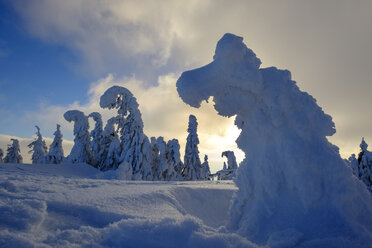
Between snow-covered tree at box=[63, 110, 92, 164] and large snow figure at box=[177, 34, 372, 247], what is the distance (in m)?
21.1

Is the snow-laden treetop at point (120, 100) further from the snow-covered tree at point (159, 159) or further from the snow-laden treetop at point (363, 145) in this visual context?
the snow-laden treetop at point (363, 145)

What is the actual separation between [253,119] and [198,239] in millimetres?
2880

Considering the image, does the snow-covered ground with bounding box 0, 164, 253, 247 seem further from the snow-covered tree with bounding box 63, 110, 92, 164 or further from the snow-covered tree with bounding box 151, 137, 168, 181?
the snow-covered tree with bounding box 151, 137, 168, 181

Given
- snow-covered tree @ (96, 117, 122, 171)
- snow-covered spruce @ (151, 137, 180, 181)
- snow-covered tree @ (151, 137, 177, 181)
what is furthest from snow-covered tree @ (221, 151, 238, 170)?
snow-covered tree @ (96, 117, 122, 171)

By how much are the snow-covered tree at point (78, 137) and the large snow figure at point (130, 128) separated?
526 cm

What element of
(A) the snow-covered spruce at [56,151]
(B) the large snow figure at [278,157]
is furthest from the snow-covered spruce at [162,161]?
(B) the large snow figure at [278,157]

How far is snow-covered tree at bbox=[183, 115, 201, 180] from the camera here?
101 feet

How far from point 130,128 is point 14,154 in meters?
32.3

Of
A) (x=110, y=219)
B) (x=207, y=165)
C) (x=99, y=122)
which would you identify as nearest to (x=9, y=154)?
(x=99, y=122)

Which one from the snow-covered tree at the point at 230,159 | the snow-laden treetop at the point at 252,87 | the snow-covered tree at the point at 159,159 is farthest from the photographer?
the snow-covered tree at the point at 230,159

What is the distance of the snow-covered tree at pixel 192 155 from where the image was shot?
101ft

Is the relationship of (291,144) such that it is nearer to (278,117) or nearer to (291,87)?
(278,117)

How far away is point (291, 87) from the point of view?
4312 mm

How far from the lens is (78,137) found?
72.8 ft
